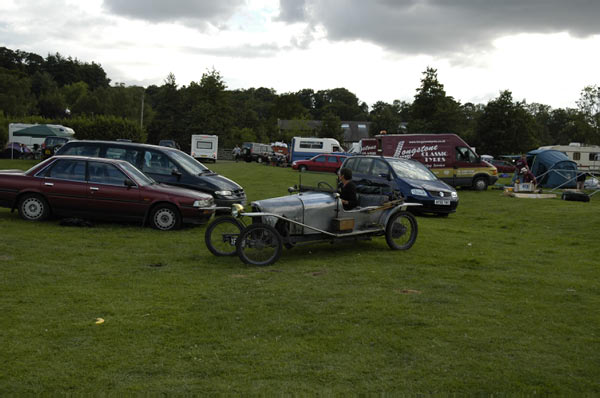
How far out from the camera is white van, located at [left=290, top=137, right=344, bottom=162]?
50.5 meters

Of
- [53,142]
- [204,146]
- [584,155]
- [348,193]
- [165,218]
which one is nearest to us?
[348,193]

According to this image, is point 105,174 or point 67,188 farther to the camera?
point 105,174

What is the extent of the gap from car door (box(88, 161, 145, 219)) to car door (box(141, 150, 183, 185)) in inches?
72.9

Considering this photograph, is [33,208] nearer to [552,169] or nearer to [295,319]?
[295,319]

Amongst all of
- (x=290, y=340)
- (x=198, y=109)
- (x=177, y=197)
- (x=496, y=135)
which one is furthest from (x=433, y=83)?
(x=290, y=340)

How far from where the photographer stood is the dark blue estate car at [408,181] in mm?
16375

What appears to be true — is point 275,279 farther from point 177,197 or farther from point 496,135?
point 496,135

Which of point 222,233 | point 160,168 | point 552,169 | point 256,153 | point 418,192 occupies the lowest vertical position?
point 222,233

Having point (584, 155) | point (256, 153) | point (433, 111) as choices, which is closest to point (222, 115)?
point (256, 153)

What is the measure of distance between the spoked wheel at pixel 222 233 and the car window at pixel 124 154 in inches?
217

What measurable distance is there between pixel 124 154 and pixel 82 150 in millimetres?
1114

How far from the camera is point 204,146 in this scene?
173 feet

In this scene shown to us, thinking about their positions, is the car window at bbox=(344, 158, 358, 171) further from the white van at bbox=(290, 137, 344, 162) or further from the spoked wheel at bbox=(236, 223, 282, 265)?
Answer: the white van at bbox=(290, 137, 344, 162)

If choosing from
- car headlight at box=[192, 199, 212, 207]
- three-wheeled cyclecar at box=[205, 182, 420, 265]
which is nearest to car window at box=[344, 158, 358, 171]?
car headlight at box=[192, 199, 212, 207]
